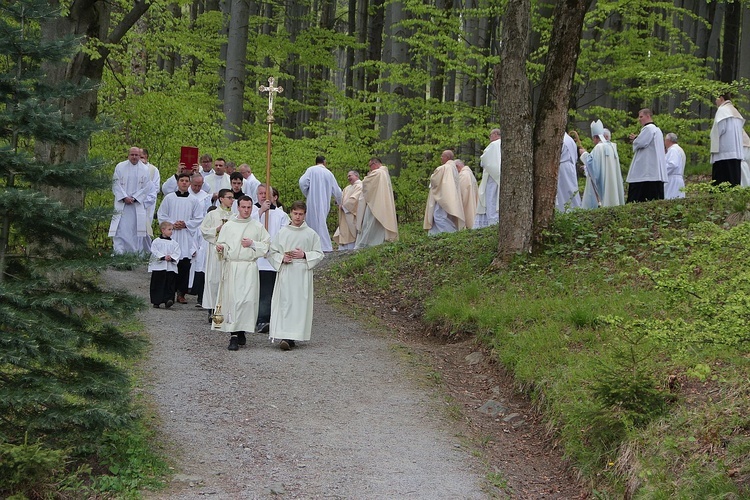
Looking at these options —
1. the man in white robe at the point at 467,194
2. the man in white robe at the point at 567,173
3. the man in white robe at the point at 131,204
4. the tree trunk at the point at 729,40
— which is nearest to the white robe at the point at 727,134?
the man in white robe at the point at 567,173

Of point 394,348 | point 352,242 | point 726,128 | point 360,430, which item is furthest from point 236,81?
point 360,430

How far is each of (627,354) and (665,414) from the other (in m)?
0.84

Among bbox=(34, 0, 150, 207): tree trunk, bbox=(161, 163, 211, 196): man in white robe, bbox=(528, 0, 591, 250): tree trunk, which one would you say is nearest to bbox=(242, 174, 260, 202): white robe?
bbox=(161, 163, 211, 196): man in white robe

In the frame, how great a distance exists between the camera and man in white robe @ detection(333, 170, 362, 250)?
20.8 metres

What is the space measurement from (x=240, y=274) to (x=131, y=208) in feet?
18.0

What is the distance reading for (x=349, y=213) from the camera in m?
21.0

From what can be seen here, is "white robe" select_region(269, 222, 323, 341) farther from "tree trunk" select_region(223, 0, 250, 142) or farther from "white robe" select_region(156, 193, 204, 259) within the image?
"tree trunk" select_region(223, 0, 250, 142)

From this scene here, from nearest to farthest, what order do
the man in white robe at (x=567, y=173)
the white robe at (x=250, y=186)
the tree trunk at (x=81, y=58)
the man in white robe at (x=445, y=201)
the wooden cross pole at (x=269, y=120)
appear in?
the tree trunk at (x=81, y=58)
the wooden cross pole at (x=269, y=120)
the white robe at (x=250, y=186)
the man in white robe at (x=567, y=173)
the man in white robe at (x=445, y=201)

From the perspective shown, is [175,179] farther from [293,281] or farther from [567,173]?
[567,173]

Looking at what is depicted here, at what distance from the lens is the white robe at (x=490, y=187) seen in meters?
18.6

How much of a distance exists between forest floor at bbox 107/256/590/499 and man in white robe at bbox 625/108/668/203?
21.8 ft

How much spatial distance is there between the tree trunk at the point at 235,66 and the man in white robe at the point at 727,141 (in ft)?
39.5

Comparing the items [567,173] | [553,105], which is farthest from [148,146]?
[553,105]

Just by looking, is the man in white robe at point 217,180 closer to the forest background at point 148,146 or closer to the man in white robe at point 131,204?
the man in white robe at point 131,204
